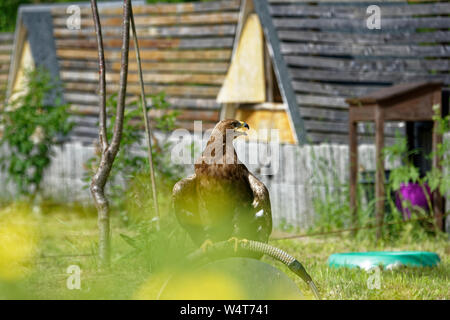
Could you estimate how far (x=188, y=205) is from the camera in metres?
4.93

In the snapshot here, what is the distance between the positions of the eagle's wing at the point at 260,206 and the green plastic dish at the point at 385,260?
199 cm

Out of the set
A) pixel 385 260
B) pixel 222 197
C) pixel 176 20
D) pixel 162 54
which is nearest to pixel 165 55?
pixel 162 54

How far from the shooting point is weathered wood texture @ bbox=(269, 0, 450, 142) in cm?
1048

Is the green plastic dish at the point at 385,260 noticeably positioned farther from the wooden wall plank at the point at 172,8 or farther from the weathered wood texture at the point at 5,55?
the weathered wood texture at the point at 5,55

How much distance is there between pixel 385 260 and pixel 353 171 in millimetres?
3191

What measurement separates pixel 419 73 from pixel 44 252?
18.2ft

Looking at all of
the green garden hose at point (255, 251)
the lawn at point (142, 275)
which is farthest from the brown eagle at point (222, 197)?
the lawn at point (142, 275)

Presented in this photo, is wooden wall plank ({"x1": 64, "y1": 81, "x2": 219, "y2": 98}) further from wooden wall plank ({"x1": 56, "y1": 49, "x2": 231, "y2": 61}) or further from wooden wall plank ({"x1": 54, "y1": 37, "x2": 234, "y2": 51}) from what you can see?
wooden wall plank ({"x1": 54, "y1": 37, "x2": 234, "y2": 51})

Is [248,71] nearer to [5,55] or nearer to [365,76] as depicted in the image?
[365,76]

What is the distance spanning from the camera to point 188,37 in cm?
1346

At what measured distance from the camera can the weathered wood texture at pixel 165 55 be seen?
42.5 ft

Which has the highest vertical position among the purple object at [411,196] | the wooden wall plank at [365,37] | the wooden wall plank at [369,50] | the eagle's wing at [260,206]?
the wooden wall plank at [365,37]

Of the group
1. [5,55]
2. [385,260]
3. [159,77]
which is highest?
[5,55]

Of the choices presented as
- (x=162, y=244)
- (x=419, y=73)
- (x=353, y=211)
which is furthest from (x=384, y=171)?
A: (x=162, y=244)
